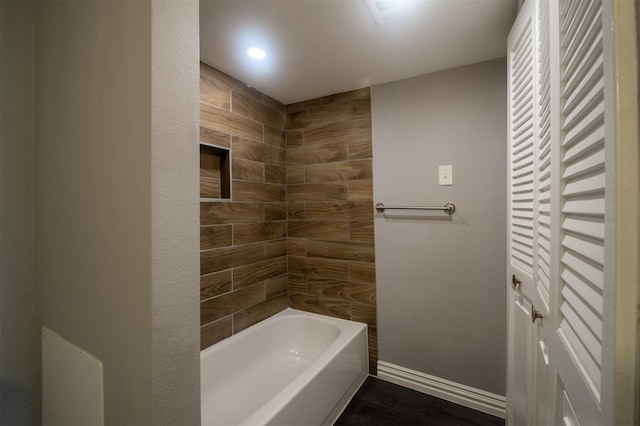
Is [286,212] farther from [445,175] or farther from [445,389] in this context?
[445,389]

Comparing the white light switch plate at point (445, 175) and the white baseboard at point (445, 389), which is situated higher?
the white light switch plate at point (445, 175)

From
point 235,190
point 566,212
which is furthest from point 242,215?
point 566,212

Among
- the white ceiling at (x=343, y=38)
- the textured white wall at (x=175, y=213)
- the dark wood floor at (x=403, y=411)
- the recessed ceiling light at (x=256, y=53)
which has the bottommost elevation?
the dark wood floor at (x=403, y=411)

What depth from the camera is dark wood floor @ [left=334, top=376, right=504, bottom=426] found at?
1.61 m

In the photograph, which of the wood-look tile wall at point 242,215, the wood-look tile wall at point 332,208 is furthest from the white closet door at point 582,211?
the wood-look tile wall at point 242,215

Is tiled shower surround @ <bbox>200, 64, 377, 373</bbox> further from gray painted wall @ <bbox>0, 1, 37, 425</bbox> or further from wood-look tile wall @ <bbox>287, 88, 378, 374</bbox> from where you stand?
gray painted wall @ <bbox>0, 1, 37, 425</bbox>

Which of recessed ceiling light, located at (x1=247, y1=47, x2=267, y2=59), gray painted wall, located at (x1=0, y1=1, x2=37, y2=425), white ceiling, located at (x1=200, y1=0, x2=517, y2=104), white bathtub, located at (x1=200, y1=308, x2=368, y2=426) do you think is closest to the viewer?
gray painted wall, located at (x1=0, y1=1, x2=37, y2=425)

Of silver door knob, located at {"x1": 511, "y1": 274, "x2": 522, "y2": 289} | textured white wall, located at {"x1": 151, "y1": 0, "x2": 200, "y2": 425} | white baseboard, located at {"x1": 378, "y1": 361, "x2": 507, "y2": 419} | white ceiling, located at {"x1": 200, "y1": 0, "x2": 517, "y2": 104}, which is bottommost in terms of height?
white baseboard, located at {"x1": 378, "y1": 361, "x2": 507, "y2": 419}

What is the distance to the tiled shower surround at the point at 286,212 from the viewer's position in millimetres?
1808

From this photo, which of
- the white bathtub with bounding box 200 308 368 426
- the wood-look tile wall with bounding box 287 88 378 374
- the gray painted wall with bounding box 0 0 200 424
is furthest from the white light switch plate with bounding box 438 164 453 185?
the gray painted wall with bounding box 0 0 200 424

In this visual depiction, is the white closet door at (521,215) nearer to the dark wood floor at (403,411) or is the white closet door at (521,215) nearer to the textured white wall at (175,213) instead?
the dark wood floor at (403,411)

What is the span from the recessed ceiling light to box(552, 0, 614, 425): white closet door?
1444 mm

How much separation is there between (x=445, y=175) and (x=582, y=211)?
1413 mm

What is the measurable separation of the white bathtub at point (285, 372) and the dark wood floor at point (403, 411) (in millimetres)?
82
